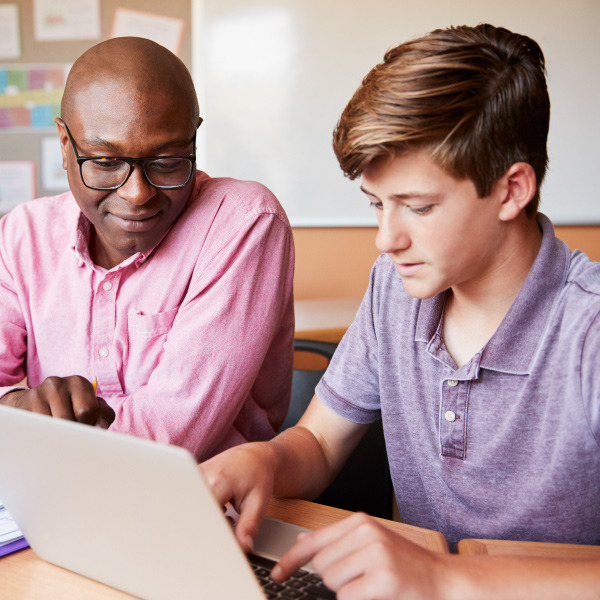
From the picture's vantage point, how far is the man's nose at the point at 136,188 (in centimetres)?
111

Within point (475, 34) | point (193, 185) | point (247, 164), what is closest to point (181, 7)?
point (247, 164)

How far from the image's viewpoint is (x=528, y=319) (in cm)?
88

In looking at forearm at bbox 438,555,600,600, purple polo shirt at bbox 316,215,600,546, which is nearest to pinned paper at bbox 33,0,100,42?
purple polo shirt at bbox 316,215,600,546

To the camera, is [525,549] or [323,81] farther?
[323,81]

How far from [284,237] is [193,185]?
182 millimetres

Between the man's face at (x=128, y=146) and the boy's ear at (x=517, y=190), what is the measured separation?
54 cm

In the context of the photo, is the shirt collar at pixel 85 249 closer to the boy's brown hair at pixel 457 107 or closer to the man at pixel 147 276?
the man at pixel 147 276

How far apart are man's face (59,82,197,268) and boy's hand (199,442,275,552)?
466 millimetres

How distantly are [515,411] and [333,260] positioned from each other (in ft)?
6.39

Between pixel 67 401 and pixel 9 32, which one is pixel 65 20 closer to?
pixel 9 32

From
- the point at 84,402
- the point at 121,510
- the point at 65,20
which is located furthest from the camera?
the point at 65,20

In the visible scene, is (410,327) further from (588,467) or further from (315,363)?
(315,363)

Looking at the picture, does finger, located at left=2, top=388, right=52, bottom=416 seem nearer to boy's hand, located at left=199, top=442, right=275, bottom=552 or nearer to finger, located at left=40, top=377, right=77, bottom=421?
finger, located at left=40, top=377, right=77, bottom=421

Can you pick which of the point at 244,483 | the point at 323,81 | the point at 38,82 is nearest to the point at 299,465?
the point at 244,483
